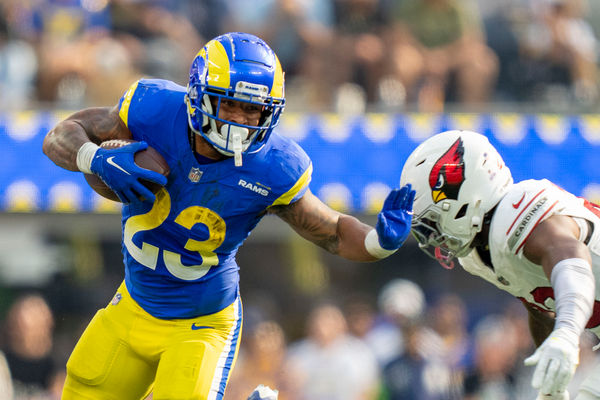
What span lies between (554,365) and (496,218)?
Result: 3.16 feet

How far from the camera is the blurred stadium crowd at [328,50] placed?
8375mm

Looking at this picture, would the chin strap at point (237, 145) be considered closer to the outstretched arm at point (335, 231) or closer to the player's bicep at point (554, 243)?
the outstretched arm at point (335, 231)

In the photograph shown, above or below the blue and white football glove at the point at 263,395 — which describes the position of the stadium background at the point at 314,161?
below

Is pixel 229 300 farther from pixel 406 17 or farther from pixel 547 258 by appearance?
pixel 406 17

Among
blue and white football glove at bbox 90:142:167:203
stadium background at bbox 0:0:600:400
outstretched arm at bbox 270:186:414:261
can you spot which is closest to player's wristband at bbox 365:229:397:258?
outstretched arm at bbox 270:186:414:261

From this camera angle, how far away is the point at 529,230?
381 centimetres

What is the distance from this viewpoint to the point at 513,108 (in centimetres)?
836

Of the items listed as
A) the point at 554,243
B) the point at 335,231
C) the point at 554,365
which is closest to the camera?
the point at 554,365

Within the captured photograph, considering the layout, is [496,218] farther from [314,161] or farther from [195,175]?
[314,161]

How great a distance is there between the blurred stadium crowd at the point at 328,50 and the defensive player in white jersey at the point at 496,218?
4.25m

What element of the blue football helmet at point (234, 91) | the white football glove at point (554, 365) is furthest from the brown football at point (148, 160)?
the white football glove at point (554, 365)

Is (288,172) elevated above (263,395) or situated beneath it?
elevated above

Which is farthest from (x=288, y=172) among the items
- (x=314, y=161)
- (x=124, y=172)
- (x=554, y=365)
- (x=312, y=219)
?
(x=314, y=161)

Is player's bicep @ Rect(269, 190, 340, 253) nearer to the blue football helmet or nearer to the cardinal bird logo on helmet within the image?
the blue football helmet
